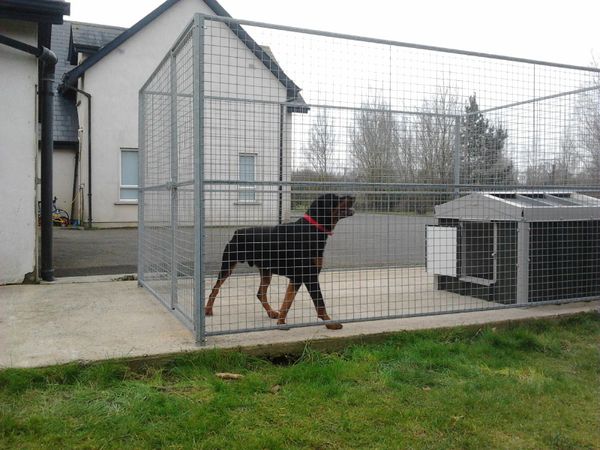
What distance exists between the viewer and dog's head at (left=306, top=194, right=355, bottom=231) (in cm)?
444

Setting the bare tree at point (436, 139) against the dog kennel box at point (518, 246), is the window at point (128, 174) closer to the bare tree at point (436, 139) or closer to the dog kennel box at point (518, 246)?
the bare tree at point (436, 139)

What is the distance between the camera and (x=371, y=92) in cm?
442

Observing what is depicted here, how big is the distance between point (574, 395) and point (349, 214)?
208cm

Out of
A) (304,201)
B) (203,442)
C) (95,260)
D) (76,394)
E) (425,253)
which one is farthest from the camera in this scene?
(95,260)

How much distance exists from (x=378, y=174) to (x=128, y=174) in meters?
13.9

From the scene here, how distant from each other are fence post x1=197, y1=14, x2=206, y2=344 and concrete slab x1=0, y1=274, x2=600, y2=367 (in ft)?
1.03

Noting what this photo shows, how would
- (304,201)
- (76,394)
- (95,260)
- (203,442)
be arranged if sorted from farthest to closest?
(95,260)
(304,201)
(76,394)
(203,442)

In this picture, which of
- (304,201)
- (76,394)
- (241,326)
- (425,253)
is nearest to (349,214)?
(304,201)

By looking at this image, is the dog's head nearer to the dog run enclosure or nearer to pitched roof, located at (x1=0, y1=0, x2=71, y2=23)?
the dog run enclosure

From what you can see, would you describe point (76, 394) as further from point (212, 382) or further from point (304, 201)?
point (304, 201)

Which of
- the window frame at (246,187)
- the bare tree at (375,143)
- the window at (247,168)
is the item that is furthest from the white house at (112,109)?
the bare tree at (375,143)

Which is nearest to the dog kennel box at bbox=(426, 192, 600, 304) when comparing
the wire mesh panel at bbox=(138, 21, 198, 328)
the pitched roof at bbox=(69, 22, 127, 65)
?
the wire mesh panel at bbox=(138, 21, 198, 328)

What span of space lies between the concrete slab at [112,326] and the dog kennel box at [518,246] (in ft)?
0.89

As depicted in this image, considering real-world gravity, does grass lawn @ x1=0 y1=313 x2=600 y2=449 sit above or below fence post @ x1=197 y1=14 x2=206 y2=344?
below
